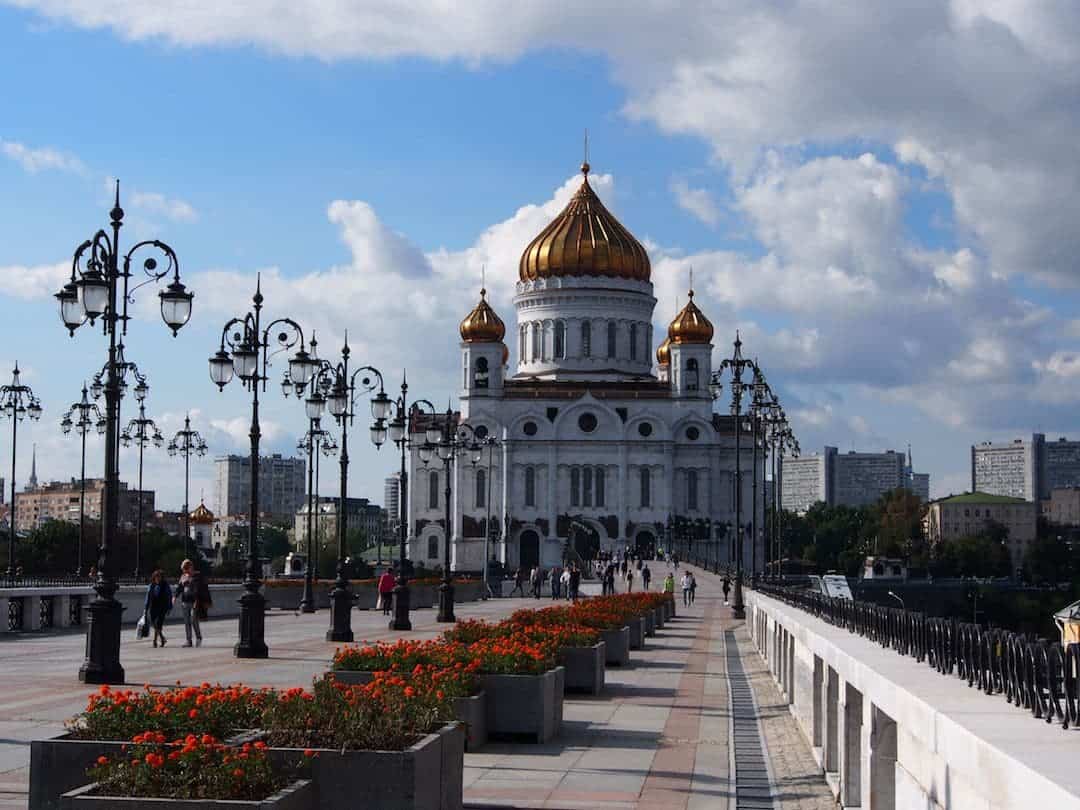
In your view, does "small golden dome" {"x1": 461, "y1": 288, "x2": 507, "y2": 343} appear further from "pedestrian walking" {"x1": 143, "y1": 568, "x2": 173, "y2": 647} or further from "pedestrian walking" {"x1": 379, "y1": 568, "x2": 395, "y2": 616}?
"pedestrian walking" {"x1": 143, "y1": 568, "x2": 173, "y2": 647}

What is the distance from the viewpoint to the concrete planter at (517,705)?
15.4 m

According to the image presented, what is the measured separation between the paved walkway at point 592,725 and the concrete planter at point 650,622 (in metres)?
3.00

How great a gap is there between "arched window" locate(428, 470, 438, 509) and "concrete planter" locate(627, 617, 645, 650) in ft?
299

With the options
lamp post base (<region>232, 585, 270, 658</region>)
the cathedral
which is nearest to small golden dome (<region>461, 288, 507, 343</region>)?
the cathedral

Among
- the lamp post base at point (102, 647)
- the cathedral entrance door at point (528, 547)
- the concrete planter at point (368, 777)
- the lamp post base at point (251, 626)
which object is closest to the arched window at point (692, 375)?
the cathedral entrance door at point (528, 547)

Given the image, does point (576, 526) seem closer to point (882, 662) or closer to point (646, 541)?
point (646, 541)

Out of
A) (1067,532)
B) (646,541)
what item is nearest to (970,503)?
(1067,532)

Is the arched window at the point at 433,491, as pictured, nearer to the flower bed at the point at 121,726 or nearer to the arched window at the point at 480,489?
the arched window at the point at 480,489

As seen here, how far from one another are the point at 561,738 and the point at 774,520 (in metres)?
40.9

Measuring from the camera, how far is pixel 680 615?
173ft

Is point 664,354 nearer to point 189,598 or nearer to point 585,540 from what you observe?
point 585,540

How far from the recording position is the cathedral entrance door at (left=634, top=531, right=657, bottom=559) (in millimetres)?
113375

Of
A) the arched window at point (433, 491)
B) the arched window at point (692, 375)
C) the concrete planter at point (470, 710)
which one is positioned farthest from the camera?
the arched window at point (433, 491)

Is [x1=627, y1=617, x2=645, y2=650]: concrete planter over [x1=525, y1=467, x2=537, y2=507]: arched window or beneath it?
beneath
